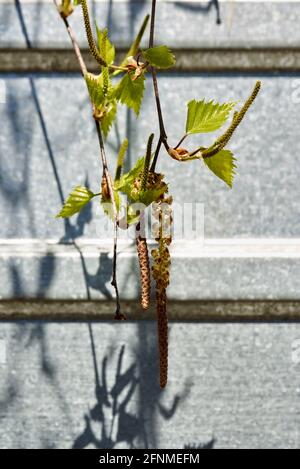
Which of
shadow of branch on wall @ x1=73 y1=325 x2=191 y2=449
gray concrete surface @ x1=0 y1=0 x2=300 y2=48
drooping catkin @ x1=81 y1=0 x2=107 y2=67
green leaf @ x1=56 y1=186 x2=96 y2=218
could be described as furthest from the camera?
shadow of branch on wall @ x1=73 y1=325 x2=191 y2=449

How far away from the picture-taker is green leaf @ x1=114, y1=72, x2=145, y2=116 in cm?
47

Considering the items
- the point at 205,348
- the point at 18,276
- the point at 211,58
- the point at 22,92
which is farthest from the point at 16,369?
the point at 211,58

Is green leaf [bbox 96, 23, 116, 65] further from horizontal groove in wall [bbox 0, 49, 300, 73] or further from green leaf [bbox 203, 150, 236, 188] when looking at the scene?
horizontal groove in wall [bbox 0, 49, 300, 73]

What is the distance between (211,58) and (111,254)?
0.97ft

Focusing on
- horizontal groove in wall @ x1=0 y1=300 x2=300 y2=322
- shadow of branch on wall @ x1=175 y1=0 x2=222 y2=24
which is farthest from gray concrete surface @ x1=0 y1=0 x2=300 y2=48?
horizontal groove in wall @ x1=0 y1=300 x2=300 y2=322

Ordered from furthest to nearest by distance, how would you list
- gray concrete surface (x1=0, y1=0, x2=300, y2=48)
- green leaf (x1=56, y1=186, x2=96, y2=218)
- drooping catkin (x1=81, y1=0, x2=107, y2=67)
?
1. gray concrete surface (x1=0, y1=0, x2=300, y2=48)
2. green leaf (x1=56, y1=186, x2=96, y2=218)
3. drooping catkin (x1=81, y1=0, x2=107, y2=67)

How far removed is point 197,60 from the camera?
2.27 ft

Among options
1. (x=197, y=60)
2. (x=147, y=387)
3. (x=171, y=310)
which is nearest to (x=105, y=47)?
(x=197, y=60)

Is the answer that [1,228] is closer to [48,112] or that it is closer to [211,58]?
[48,112]

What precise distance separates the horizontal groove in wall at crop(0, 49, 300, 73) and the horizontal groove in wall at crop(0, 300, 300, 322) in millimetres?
321

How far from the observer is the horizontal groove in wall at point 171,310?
75 centimetres

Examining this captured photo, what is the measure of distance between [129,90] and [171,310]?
1.18 feet

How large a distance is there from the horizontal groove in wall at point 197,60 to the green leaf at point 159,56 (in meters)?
0.24

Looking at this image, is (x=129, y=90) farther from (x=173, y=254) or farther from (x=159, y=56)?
(x=173, y=254)
